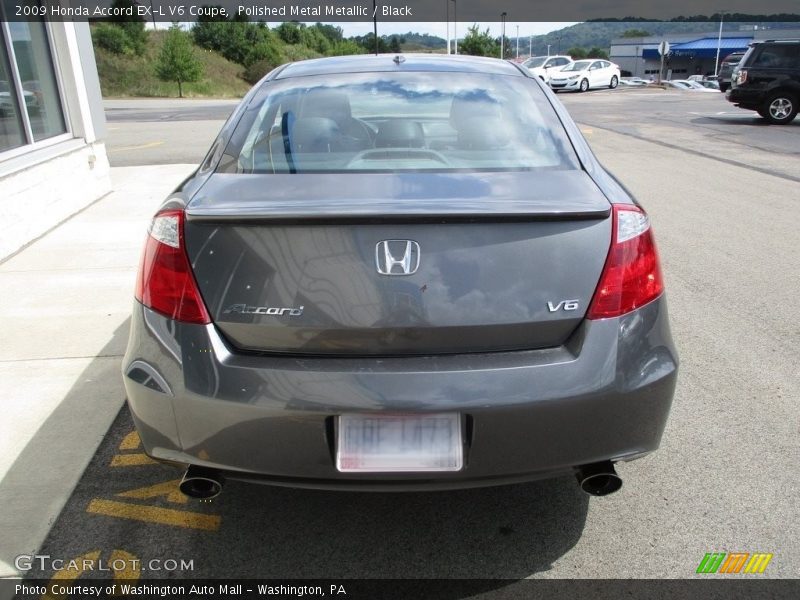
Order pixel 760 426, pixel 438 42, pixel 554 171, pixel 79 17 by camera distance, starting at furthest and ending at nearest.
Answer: pixel 438 42, pixel 79 17, pixel 760 426, pixel 554 171

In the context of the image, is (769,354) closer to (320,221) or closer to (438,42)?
(320,221)

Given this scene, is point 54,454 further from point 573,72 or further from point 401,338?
point 573,72

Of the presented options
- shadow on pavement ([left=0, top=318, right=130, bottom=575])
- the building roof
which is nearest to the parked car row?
shadow on pavement ([left=0, top=318, right=130, bottom=575])

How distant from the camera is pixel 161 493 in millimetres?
2641

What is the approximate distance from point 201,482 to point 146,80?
1952 inches

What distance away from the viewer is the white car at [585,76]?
29373 millimetres

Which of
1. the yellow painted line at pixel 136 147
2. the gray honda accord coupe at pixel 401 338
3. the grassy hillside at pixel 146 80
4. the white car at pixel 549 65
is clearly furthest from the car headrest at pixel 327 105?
the grassy hillside at pixel 146 80

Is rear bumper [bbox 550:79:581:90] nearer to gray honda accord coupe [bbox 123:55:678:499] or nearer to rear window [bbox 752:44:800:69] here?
rear window [bbox 752:44:800:69]

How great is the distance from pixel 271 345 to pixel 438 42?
134 meters

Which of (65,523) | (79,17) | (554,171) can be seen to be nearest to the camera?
(554,171)

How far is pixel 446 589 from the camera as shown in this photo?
214cm

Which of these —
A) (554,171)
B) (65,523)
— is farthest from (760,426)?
(65,523)

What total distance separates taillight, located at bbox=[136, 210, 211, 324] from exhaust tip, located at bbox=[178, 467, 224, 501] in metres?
0.47

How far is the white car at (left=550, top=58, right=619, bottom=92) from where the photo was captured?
96.4 ft
